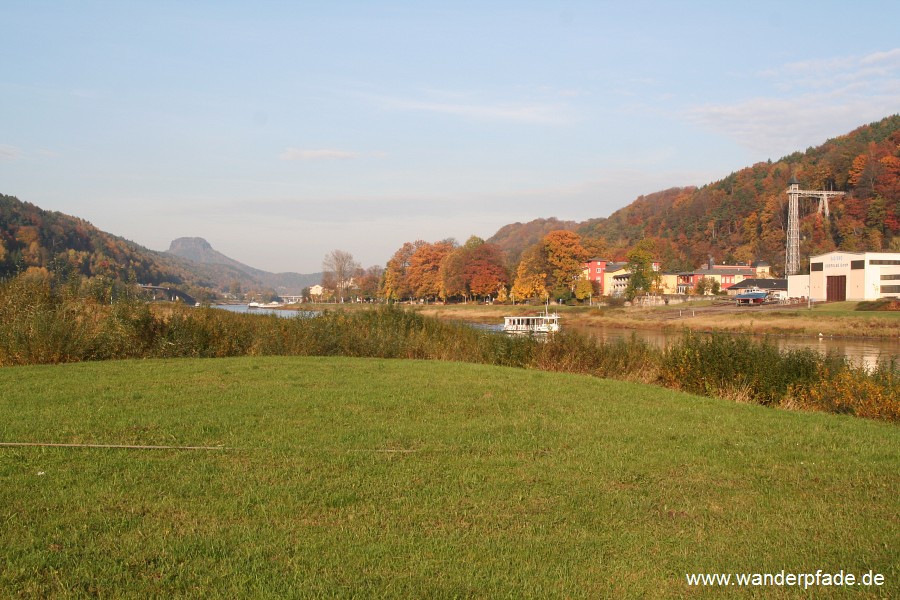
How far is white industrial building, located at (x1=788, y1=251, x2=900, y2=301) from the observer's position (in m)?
64.4

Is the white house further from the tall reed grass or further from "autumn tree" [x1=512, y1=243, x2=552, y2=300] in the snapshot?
the tall reed grass

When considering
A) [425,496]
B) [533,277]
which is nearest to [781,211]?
[533,277]

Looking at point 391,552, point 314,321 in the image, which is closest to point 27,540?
point 391,552

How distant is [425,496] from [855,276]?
72220 mm

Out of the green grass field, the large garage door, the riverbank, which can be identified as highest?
the large garage door

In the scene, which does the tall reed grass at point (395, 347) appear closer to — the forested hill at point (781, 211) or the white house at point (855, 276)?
the white house at point (855, 276)

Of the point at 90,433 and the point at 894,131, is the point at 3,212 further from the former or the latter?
the point at 894,131

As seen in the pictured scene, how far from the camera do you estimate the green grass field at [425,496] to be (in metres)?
4.13

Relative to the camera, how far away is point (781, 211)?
121 m

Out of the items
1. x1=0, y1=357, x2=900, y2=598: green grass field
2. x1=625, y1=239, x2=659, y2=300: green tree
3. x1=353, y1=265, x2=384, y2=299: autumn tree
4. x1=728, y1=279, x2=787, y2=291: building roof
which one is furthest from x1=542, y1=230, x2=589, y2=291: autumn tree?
x1=0, y1=357, x2=900, y2=598: green grass field

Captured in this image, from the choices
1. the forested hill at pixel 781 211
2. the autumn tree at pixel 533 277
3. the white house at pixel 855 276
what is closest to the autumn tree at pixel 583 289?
the autumn tree at pixel 533 277

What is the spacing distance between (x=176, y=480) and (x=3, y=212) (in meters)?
103

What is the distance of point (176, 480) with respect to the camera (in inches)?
229


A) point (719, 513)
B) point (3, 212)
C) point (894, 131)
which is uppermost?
point (894, 131)
